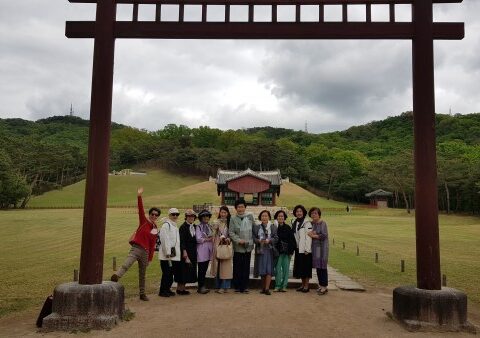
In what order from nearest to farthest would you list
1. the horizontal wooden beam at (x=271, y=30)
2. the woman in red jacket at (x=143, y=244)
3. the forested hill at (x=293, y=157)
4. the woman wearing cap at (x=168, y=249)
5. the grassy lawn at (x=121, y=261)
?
the horizontal wooden beam at (x=271, y=30) → the woman in red jacket at (x=143, y=244) → the woman wearing cap at (x=168, y=249) → the grassy lawn at (x=121, y=261) → the forested hill at (x=293, y=157)

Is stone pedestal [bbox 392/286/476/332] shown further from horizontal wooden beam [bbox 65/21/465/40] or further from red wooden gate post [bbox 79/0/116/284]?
red wooden gate post [bbox 79/0/116/284]

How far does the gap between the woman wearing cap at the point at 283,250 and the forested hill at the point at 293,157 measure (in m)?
40.5

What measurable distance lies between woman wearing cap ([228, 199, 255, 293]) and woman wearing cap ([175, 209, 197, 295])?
698mm

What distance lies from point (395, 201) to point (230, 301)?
57.0 meters

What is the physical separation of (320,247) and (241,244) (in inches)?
55.3

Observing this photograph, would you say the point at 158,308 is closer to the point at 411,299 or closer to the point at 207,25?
the point at 411,299

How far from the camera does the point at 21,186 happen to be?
4328 centimetres

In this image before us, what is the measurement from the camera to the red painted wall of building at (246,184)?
4194 cm

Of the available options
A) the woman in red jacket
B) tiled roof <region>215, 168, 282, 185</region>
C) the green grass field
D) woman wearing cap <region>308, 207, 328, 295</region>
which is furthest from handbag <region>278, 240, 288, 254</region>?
the green grass field

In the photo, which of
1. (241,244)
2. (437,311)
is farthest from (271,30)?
(437,311)

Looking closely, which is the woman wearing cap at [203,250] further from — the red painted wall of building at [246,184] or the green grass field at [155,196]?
the green grass field at [155,196]

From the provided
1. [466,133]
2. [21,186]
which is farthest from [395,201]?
[21,186]

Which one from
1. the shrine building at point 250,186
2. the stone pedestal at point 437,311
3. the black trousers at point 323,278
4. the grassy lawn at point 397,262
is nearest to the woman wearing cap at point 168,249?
the black trousers at point 323,278

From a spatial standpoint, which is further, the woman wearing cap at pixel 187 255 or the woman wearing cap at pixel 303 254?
the woman wearing cap at pixel 303 254
